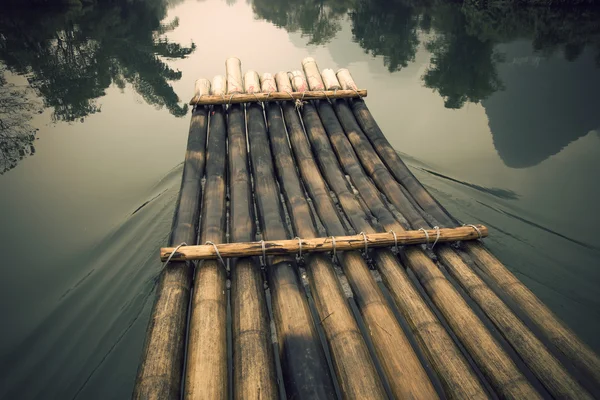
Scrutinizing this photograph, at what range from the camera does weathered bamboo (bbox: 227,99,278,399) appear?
3090 millimetres

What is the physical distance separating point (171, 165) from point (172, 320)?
23.4 ft

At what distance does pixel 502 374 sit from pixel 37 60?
26140 mm

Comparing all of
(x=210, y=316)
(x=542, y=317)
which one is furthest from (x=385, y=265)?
(x=210, y=316)

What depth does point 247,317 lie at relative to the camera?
143 inches

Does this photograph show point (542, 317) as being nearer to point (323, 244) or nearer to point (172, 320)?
point (323, 244)

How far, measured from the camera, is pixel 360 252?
14.9 ft

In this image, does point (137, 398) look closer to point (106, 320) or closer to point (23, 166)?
point (106, 320)

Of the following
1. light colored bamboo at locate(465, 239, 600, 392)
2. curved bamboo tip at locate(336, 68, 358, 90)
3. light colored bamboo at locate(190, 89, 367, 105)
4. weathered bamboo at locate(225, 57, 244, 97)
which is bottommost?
light colored bamboo at locate(465, 239, 600, 392)

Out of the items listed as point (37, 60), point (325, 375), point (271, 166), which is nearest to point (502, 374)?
point (325, 375)

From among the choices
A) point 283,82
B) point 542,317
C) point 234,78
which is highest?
point 234,78

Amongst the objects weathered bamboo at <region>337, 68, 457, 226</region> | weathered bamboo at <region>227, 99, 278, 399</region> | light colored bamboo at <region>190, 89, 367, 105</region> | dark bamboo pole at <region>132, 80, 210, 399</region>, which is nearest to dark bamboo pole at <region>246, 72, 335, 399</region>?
weathered bamboo at <region>227, 99, 278, 399</region>

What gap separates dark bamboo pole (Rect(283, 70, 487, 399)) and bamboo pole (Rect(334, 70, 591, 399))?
59 cm

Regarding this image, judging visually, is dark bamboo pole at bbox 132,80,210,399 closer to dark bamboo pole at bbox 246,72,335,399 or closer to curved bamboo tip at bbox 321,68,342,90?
dark bamboo pole at bbox 246,72,335,399

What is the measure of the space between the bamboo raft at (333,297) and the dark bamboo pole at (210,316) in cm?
2
